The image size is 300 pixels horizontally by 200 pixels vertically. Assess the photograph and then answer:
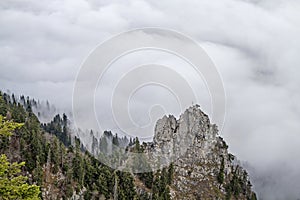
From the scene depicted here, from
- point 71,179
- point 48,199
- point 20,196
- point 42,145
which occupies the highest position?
point 42,145

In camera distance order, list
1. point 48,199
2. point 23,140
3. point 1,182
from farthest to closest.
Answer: point 23,140, point 48,199, point 1,182

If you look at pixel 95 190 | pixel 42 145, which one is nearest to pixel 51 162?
pixel 42 145

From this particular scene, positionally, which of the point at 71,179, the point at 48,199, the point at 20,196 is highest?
the point at 71,179

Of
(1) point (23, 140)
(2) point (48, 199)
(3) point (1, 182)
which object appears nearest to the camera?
(3) point (1, 182)

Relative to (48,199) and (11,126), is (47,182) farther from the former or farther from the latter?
(11,126)

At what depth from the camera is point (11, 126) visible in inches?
1359

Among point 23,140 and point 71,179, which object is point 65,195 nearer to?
point 71,179

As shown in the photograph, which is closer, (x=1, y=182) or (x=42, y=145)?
(x=1, y=182)

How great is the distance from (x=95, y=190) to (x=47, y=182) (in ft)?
78.3

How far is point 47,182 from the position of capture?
18400 centimetres

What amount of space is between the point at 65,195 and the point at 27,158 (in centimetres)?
2196

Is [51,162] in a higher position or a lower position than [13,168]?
higher

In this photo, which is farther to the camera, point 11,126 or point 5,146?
point 5,146

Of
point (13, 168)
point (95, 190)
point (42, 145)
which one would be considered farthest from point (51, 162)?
point (13, 168)
